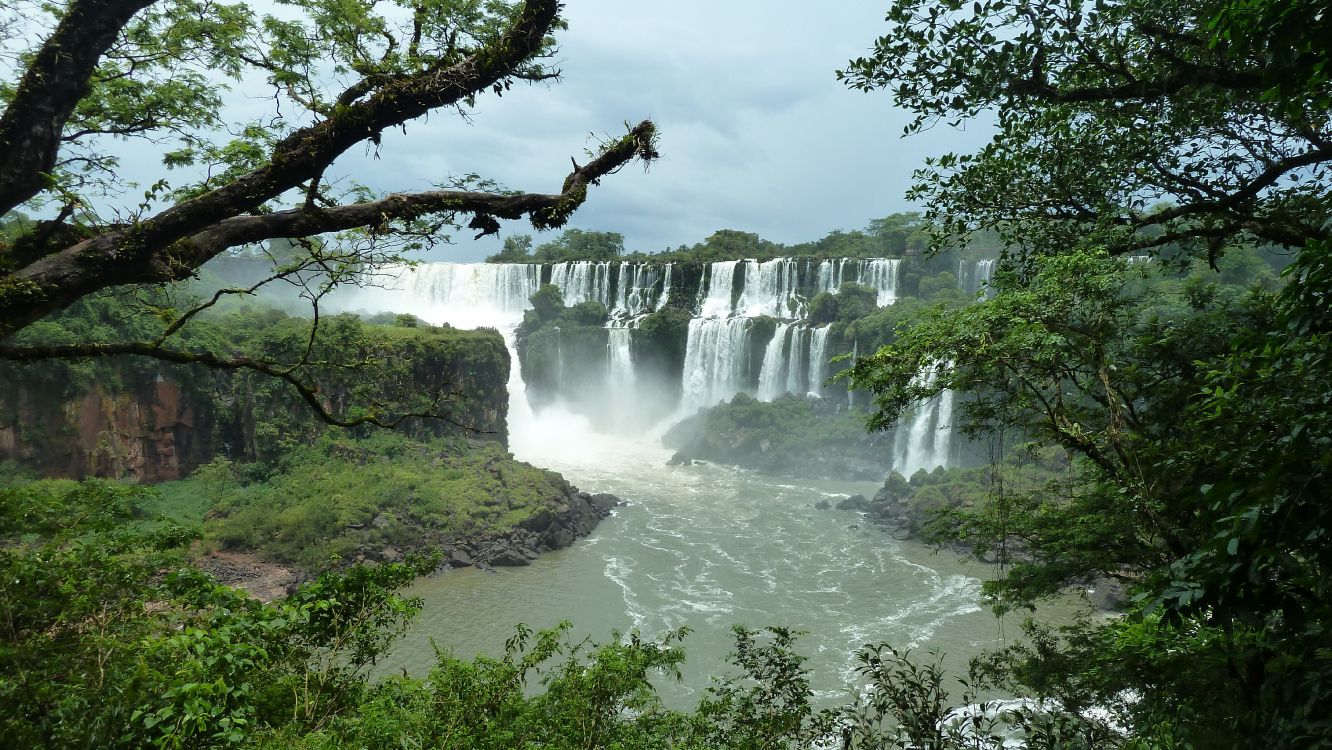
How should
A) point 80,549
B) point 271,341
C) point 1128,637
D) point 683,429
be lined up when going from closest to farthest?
1. point 1128,637
2. point 80,549
3. point 271,341
4. point 683,429

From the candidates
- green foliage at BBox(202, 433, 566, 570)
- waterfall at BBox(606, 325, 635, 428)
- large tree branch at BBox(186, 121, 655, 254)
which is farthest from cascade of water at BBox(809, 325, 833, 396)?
large tree branch at BBox(186, 121, 655, 254)

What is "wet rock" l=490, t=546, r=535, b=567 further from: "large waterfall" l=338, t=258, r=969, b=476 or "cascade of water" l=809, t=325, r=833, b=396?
"cascade of water" l=809, t=325, r=833, b=396

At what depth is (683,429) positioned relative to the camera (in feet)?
115

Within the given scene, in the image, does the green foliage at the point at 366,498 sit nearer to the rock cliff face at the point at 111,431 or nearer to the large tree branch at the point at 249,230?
the rock cliff face at the point at 111,431

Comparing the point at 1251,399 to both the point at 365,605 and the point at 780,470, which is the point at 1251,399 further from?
the point at 780,470

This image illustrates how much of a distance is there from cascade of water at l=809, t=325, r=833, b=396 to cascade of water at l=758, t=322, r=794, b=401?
4.31 ft


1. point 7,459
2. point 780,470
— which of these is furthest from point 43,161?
point 780,470

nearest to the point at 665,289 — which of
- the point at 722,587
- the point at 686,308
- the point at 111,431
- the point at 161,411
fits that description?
the point at 686,308

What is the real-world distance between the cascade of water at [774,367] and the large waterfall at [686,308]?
5 centimetres

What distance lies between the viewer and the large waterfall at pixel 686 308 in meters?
34.2

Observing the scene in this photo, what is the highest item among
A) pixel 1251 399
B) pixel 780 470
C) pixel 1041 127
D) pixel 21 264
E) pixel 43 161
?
pixel 1041 127

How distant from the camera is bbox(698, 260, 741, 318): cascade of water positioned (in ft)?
120

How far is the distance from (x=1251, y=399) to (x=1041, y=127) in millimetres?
3351

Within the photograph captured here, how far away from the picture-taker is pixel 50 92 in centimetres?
322
